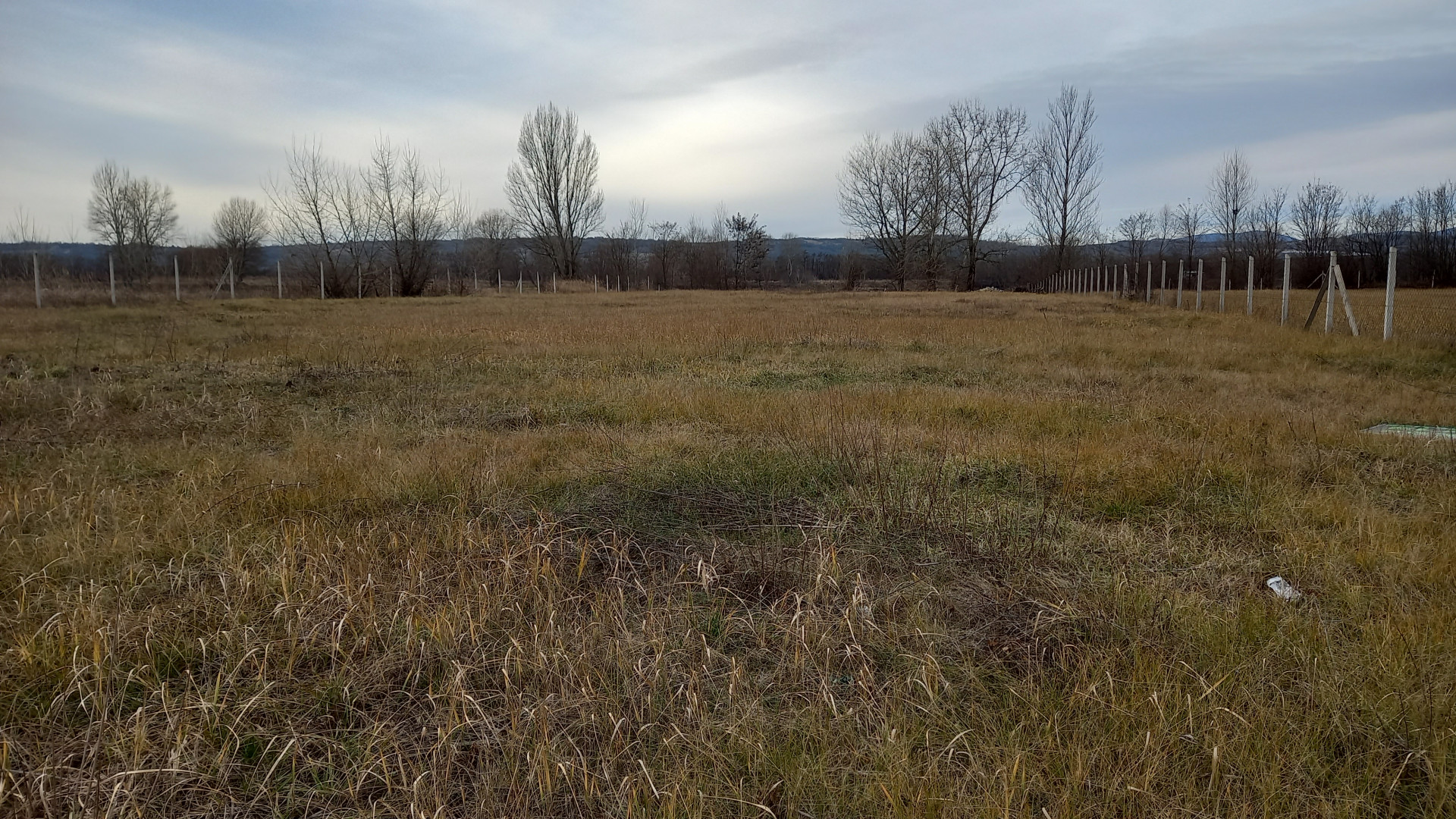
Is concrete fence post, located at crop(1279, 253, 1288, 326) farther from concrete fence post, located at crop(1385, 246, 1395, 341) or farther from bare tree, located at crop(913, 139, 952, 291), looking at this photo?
bare tree, located at crop(913, 139, 952, 291)

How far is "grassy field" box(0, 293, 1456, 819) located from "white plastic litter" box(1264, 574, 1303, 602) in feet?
0.19

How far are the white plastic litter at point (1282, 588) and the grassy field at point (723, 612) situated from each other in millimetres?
59

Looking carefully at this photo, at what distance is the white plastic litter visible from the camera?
3051mm

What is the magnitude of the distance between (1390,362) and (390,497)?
1164 cm

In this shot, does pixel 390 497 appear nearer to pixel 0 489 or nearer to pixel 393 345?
pixel 0 489

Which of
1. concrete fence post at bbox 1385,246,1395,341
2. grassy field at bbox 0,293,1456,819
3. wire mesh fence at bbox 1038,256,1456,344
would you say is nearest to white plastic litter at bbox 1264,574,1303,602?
grassy field at bbox 0,293,1456,819

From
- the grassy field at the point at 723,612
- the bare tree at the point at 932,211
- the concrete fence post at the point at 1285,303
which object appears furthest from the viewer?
the bare tree at the point at 932,211

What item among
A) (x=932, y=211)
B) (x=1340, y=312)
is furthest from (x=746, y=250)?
(x=1340, y=312)

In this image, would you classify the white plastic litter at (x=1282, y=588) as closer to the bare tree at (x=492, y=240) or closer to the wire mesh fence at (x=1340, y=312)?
the wire mesh fence at (x=1340, y=312)

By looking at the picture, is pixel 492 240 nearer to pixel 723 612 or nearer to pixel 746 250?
pixel 746 250

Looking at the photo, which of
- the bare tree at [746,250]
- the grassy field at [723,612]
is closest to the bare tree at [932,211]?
the bare tree at [746,250]

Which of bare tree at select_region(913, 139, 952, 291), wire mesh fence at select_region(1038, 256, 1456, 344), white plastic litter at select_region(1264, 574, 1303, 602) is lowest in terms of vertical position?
white plastic litter at select_region(1264, 574, 1303, 602)

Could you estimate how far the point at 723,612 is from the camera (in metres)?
3.07

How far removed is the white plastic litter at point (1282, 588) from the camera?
10.0 feet
